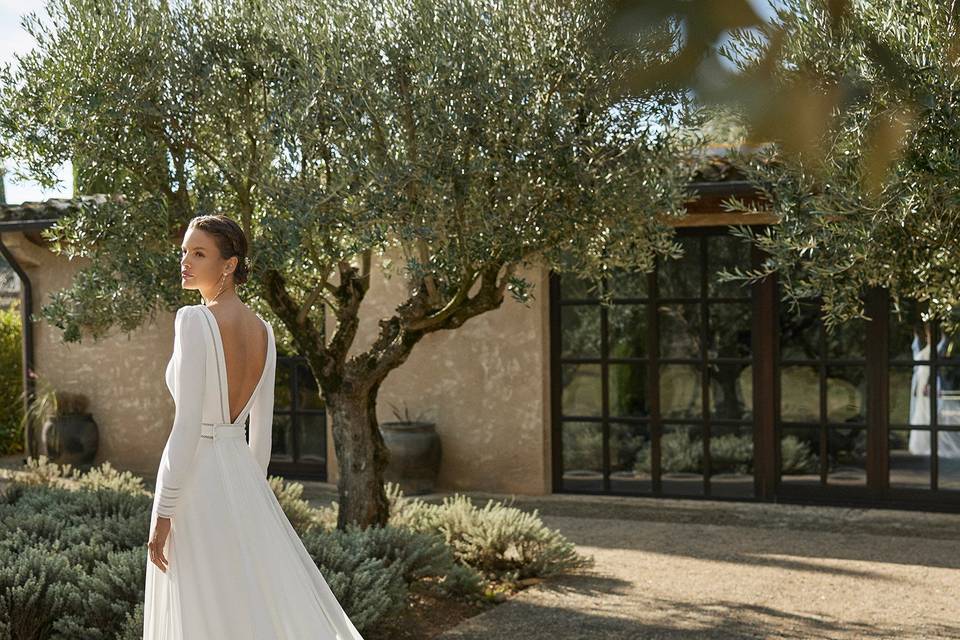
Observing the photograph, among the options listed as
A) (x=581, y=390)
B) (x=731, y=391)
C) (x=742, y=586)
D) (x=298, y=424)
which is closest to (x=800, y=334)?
Answer: (x=731, y=391)

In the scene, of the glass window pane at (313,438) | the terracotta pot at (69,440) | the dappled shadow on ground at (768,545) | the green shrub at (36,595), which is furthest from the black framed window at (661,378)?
the green shrub at (36,595)

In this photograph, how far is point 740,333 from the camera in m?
9.58

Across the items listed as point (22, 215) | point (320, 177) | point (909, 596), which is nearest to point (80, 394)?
point (22, 215)

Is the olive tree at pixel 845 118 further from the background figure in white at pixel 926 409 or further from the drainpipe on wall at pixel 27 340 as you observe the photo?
the drainpipe on wall at pixel 27 340

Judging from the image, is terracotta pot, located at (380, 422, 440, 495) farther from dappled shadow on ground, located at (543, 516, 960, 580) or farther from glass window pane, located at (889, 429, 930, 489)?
glass window pane, located at (889, 429, 930, 489)

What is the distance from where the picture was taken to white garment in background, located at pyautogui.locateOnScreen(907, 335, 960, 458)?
8945 mm

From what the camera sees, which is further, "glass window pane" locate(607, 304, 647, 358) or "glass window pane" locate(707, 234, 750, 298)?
"glass window pane" locate(607, 304, 647, 358)

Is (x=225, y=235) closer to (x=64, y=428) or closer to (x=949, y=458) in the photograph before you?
(x=949, y=458)

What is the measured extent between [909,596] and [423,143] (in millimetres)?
3700

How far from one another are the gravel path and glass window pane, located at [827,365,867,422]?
0.92 metres

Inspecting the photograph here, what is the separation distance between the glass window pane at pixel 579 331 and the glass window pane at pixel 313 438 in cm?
277

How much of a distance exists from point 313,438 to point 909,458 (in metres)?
5.81

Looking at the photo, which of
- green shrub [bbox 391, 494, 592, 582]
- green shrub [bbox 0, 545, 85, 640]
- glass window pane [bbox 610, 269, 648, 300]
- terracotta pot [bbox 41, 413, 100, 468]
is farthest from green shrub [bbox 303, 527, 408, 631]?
terracotta pot [bbox 41, 413, 100, 468]

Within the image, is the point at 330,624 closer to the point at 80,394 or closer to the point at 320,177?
the point at 320,177
